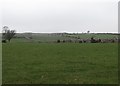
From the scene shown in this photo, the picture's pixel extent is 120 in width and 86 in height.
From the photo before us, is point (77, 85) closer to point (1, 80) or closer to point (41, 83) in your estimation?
point (41, 83)

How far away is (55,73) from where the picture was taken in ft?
62.2

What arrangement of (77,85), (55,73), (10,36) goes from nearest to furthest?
(77,85) < (55,73) < (10,36)

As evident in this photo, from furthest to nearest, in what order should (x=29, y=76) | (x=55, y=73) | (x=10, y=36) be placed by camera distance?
1. (x=10, y=36)
2. (x=55, y=73)
3. (x=29, y=76)

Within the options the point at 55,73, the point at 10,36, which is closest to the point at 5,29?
the point at 10,36

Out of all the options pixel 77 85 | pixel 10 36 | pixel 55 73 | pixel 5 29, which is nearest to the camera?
pixel 77 85

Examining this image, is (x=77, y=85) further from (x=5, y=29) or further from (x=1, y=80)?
(x=5, y=29)

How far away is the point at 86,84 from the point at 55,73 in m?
4.77

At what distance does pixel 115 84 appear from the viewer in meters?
14.5

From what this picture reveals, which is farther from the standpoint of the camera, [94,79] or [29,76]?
[29,76]

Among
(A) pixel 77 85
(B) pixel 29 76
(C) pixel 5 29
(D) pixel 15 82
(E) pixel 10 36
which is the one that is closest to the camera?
(A) pixel 77 85

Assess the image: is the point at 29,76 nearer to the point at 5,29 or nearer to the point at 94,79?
the point at 94,79

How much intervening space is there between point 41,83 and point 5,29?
161m

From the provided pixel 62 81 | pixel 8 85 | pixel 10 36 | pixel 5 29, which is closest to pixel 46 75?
pixel 62 81

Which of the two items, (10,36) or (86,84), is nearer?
(86,84)
